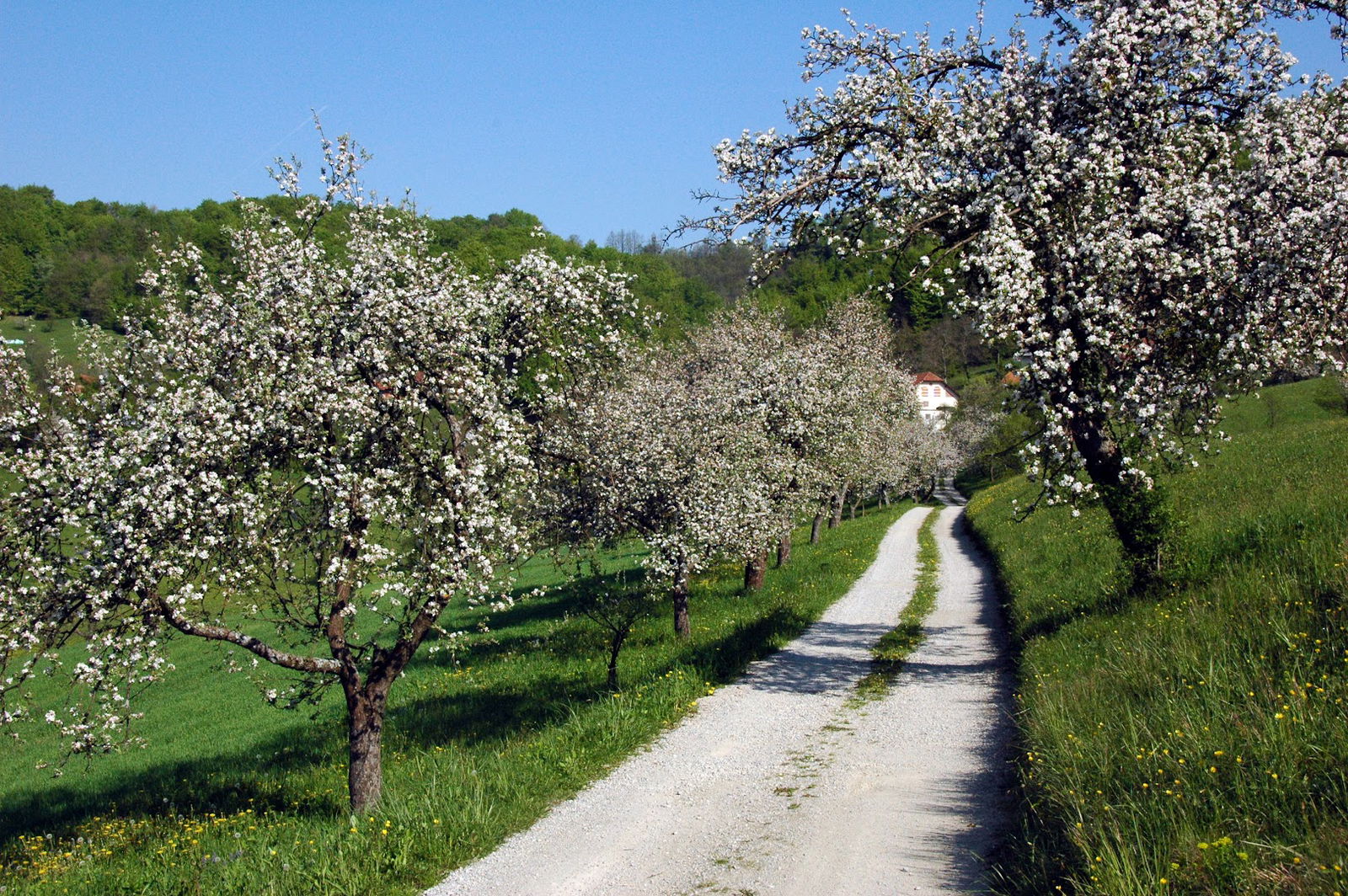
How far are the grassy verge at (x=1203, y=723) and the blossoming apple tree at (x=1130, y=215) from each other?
5.78 feet

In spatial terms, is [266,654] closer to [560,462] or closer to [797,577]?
[560,462]

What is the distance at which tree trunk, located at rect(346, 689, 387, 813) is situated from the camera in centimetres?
1115

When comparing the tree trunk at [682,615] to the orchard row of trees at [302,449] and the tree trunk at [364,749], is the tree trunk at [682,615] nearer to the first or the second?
the orchard row of trees at [302,449]

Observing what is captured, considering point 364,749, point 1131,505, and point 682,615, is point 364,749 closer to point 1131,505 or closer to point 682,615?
point 682,615

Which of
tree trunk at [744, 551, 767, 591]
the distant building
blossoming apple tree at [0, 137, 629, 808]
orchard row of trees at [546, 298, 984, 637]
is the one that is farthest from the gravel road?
the distant building

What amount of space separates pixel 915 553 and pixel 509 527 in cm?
2775

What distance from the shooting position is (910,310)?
405 ft

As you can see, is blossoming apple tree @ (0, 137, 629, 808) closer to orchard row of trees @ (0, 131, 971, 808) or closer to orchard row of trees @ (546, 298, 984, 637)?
orchard row of trees @ (0, 131, 971, 808)

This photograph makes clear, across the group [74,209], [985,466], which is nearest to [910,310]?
[985,466]

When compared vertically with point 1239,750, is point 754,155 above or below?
above

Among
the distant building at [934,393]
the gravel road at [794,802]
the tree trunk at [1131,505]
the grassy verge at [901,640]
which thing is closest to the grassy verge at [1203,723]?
the tree trunk at [1131,505]

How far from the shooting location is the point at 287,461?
10.4m

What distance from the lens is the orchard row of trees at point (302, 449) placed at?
367 inches

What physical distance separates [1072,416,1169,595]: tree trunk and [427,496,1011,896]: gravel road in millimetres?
2614
